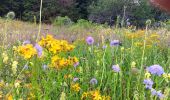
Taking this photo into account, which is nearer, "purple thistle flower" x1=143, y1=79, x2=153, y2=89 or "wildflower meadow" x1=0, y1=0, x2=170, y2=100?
"wildflower meadow" x1=0, y1=0, x2=170, y2=100

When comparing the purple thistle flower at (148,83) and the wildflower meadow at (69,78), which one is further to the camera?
the purple thistle flower at (148,83)

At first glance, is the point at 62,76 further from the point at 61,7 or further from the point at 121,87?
the point at 61,7

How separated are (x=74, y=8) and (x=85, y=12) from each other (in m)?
1.19

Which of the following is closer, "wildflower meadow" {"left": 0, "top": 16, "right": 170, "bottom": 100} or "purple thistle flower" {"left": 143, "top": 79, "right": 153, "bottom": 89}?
"wildflower meadow" {"left": 0, "top": 16, "right": 170, "bottom": 100}

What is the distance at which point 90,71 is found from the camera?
3398 mm

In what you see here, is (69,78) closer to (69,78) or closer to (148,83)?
(69,78)

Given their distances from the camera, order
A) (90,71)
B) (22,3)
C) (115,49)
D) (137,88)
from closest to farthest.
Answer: (137,88) → (90,71) → (115,49) → (22,3)

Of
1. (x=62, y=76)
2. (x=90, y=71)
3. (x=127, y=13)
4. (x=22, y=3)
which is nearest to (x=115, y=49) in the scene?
(x=90, y=71)

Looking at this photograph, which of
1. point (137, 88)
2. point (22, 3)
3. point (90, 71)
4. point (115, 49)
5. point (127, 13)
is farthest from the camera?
point (22, 3)

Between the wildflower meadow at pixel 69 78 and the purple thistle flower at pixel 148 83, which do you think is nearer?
the wildflower meadow at pixel 69 78

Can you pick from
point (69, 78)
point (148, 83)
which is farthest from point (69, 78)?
point (148, 83)

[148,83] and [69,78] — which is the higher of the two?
[148,83]

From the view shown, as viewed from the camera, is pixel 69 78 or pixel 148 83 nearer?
pixel 148 83

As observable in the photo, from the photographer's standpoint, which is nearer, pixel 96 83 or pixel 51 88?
pixel 51 88
